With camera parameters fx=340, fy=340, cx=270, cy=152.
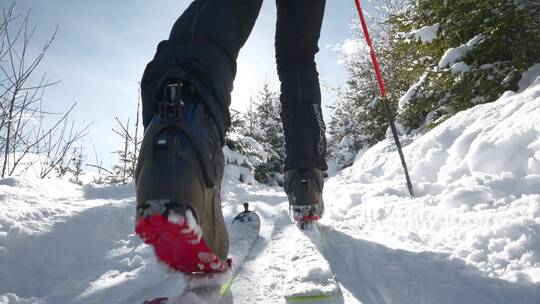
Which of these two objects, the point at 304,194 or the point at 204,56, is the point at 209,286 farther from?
the point at 304,194

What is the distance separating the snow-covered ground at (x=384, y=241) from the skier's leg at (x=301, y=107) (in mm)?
250

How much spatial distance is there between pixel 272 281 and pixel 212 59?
2.59ft

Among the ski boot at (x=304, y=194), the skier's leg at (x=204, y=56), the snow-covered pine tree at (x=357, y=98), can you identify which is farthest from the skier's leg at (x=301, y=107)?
the snow-covered pine tree at (x=357, y=98)

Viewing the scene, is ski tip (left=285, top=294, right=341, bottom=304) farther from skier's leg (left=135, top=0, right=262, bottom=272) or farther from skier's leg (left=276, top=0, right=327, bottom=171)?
skier's leg (left=276, top=0, right=327, bottom=171)

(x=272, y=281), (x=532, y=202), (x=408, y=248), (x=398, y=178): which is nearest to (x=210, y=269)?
(x=272, y=281)

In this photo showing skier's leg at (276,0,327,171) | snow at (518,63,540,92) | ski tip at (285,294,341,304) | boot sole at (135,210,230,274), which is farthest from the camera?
snow at (518,63,540,92)

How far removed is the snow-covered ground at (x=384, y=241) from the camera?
1.06 meters

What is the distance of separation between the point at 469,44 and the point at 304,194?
11.4ft

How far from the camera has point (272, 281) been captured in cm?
122

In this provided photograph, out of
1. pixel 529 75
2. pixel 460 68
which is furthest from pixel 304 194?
pixel 460 68

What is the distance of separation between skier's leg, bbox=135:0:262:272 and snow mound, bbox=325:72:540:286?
88cm

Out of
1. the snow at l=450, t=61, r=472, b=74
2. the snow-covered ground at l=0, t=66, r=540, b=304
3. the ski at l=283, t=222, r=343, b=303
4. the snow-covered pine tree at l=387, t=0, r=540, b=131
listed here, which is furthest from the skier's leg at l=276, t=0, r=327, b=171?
the snow at l=450, t=61, r=472, b=74

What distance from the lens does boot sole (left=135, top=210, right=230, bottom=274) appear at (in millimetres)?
712

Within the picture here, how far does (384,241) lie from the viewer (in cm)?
157
